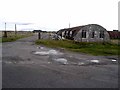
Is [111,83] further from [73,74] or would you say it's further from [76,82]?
[73,74]

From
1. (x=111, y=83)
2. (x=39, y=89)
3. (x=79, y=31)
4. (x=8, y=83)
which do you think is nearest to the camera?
(x=39, y=89)

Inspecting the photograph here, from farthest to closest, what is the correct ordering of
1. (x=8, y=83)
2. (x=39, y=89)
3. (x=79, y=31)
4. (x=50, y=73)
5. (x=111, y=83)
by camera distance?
(x=79, y=31)
(x=50, y=73)
(x=111, y=83)
(x=8, y=83)
(x=39, y=89)

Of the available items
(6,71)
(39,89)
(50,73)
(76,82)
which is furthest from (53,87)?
(6,71)

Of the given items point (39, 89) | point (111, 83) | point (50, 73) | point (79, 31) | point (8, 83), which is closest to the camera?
point (39, 89)

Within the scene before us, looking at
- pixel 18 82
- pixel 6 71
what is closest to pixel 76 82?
pixel 18 82

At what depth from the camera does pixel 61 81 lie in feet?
27.8

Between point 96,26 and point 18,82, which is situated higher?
point 96,26

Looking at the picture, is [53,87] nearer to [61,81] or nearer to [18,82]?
[61,81]

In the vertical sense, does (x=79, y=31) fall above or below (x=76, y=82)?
above

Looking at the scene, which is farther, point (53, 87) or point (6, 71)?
point (6, 71)

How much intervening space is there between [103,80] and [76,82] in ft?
4.48

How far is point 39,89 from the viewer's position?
730 centimetres

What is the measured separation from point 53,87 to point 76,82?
126 cm

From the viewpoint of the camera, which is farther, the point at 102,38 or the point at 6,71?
the point at 102,38
